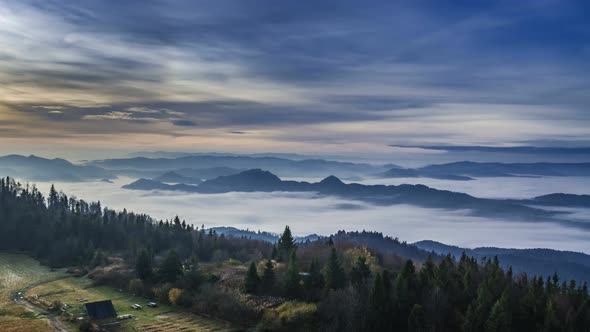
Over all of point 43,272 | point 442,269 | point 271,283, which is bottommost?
point 43,272

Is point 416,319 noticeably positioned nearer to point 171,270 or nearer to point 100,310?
point 100,310

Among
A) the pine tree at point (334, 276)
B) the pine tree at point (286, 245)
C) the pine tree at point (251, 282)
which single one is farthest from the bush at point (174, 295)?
the pine tree at point (286, 245)

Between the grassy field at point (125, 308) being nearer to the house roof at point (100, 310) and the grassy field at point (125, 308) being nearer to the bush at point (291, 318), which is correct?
the house roof at point (100, 310)

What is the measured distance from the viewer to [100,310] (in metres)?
65.1

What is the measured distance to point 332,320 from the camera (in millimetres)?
56969

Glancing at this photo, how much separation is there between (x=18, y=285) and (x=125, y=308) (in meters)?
29.3

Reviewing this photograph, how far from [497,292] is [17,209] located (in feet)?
462

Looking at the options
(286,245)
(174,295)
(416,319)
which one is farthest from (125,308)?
(416,319)

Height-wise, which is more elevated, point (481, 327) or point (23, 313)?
point (481, 327)

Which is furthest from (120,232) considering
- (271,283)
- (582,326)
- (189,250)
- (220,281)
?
(582,326)

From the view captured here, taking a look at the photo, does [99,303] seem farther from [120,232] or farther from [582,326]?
[120,232]

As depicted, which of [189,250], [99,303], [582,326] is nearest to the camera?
[582,326]

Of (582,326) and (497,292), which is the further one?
(497,292)

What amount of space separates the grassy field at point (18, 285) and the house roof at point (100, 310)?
5.25 meters
